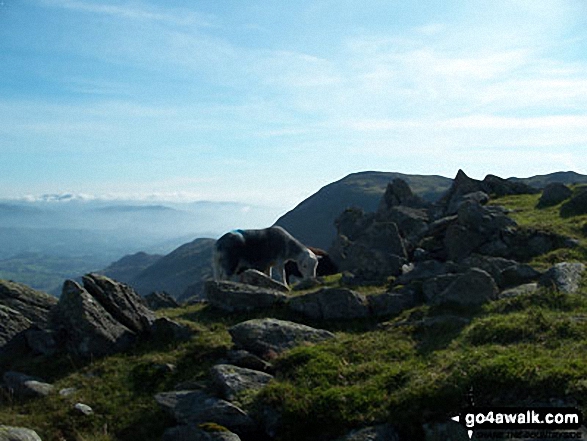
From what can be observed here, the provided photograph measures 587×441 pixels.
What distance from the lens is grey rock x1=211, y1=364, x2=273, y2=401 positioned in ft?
38.4

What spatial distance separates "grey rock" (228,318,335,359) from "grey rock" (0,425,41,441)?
5287mm

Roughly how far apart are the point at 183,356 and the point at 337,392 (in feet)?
17.9

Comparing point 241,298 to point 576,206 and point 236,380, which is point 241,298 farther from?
point 576,206

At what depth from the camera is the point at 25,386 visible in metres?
13.8

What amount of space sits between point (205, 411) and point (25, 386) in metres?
5.76

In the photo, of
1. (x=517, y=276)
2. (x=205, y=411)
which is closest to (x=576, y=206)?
(x=517, y=276)

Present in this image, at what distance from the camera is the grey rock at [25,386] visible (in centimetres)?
1348

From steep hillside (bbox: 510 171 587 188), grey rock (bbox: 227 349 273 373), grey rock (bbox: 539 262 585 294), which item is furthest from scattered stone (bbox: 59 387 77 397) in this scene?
steep hillside (bbox: 510 171 587 188)

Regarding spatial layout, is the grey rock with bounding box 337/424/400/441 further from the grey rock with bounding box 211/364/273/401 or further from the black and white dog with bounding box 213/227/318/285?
the black and white dog with bounding box 213/227/318/285

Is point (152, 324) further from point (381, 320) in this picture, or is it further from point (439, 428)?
point (439, 428)

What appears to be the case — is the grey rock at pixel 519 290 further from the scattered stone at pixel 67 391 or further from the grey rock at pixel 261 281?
the scattered stone at pixel 67 391

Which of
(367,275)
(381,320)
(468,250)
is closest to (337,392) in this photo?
(381,320)

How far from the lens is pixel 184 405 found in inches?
458

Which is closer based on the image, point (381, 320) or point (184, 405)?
point (184, 405)
